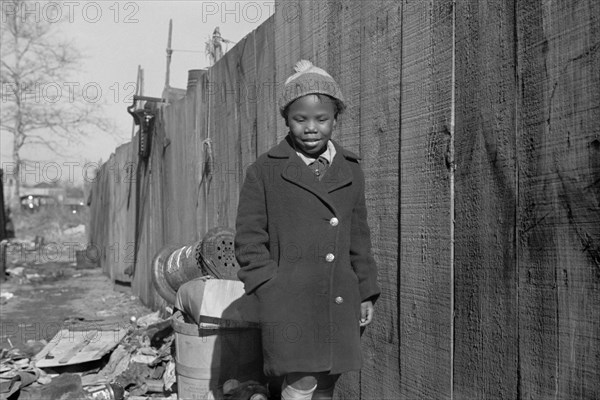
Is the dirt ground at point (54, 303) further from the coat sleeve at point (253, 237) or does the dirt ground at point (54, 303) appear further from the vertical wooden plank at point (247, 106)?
the coat sleeve at point (253, 237)

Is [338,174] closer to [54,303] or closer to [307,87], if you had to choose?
[307,87]

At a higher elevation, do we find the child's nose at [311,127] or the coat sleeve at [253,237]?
the child's nose at [311,127]

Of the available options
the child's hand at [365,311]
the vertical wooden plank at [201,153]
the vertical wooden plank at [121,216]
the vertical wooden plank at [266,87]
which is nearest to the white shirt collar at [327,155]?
the child's hand at [365,311]

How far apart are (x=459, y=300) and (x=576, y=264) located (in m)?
0.57

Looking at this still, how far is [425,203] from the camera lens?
244cm

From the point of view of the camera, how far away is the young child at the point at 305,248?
233cm

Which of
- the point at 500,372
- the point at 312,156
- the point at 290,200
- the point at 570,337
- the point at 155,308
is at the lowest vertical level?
the point at 155,308

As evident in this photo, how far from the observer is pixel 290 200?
94.2 inches

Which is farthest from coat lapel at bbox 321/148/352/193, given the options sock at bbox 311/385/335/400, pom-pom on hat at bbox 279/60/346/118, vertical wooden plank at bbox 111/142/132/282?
vertical wooden plank at bbox 111/142/132/282

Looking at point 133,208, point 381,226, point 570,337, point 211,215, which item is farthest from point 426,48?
point 133,208

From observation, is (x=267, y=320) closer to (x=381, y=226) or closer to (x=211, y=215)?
(x=381, y=226)

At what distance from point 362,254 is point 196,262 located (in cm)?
218

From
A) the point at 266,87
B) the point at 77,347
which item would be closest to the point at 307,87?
the point at 266,87

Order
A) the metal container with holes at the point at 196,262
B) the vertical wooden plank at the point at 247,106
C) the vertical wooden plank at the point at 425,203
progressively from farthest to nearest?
the vertical wooden plank at the point at 247,106 → the metal container with holes at the point at 196,262 → the vertical wooden plank at the point at 425,203
